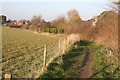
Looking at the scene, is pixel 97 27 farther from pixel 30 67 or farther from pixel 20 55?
pixel 30 67

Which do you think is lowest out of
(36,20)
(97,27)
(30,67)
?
(30,67)

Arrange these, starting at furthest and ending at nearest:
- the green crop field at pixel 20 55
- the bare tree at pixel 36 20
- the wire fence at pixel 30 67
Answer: the bare tree at pixel 36 20, the green crop field at pixel 20 55, the wire fence at pixel 30 67

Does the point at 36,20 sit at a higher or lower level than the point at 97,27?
higher

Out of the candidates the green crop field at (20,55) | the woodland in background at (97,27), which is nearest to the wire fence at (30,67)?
the green crop field at (20,55)

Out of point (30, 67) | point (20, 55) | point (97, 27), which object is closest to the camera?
point (30, 67)

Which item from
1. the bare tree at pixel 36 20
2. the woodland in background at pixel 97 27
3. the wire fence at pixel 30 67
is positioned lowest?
the wire fence at pixel 30 67

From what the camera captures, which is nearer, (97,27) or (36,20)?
(97,27)

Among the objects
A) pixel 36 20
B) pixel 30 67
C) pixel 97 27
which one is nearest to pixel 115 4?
pixel 30 67

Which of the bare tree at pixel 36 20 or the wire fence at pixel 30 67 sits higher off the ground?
the bare tree at pixel 36 20

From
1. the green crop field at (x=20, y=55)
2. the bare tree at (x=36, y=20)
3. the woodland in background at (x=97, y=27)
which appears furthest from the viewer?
the bare tree at (x=36, y=20)

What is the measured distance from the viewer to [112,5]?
7.66m

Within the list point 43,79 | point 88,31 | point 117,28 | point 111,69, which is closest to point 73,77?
point 43,79

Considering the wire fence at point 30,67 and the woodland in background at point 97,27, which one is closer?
the wire fence at point 30,67

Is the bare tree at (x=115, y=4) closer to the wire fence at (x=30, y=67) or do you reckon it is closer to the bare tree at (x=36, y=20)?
the wire fence at (x=30, y=67)
